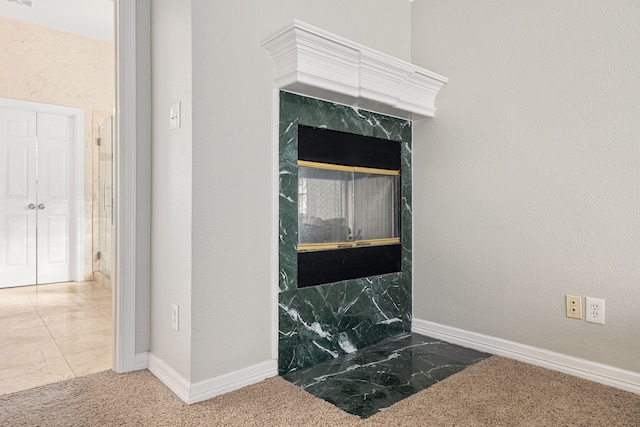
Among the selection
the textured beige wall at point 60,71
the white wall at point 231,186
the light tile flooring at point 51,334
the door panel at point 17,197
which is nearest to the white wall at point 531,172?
the white wall at point 231,186

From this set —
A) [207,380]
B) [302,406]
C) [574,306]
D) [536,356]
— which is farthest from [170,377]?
[574,306]

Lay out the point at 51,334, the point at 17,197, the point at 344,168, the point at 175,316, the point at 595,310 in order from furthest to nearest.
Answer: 1. the point at 17,197
2. the point at 51,334
3. the point at 344,168
4. the point at 595,310
5. the point at 175,316

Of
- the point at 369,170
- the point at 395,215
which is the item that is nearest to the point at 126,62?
the point at 369,170

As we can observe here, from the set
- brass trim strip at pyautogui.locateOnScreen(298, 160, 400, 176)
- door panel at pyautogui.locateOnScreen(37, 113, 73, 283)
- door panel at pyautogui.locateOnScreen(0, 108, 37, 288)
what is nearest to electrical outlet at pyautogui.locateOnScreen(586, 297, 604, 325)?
brass trim strip at pyautogui.locateOnScreen(298, 160, 400, 176)

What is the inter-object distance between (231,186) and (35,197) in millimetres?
3793

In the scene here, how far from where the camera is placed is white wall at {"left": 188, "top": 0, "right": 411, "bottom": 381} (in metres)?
1.93

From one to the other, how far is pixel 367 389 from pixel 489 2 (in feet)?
7.71

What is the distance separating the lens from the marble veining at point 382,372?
194cm

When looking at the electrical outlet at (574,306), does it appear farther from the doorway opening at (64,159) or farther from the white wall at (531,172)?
the doorway opening at (64,159)

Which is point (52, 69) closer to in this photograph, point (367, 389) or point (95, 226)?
point (95, 226)

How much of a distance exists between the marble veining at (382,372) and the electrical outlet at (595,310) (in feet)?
2.00

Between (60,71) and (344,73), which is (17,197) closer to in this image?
(60,71)

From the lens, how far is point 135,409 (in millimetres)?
1811

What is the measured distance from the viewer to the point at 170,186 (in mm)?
2078
